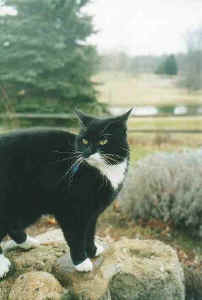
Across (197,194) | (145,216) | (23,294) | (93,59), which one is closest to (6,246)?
(23,294)

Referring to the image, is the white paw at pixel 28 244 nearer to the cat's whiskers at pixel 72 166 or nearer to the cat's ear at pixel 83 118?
the cat's whiskers at pixel 72 166

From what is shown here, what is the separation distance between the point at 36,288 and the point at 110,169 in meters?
0.57

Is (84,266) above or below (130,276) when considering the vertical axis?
above

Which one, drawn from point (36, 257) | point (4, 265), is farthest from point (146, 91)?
point (4, 265)

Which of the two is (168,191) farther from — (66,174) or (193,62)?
(193,62)

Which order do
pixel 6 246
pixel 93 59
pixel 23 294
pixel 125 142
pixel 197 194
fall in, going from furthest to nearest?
pixel 93 59 → pixel 197 194 → pixel 6 246 → pixel 125 142 → pixel 23 294

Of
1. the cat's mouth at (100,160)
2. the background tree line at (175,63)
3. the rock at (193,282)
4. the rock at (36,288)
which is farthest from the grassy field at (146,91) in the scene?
the rock at (36,288)

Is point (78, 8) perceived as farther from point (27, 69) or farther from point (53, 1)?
point (27, 69)

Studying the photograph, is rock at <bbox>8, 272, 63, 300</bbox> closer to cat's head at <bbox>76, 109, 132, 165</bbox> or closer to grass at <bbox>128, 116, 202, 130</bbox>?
cat's head at <bbox>76, 109, 132, 165</bbox>

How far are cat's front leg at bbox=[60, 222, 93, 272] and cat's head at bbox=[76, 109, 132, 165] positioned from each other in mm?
304

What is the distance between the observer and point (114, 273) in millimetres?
Result: 1590

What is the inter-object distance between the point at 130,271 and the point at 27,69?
3395mm

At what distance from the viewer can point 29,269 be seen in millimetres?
1602

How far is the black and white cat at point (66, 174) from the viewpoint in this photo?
4.54ft
